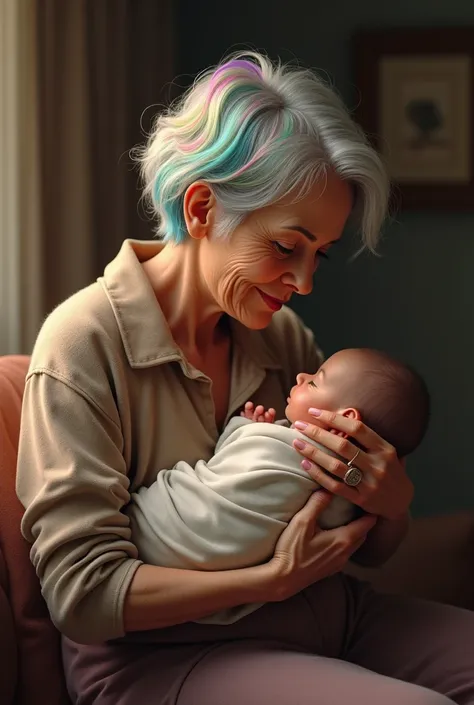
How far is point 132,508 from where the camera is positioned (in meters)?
1.55

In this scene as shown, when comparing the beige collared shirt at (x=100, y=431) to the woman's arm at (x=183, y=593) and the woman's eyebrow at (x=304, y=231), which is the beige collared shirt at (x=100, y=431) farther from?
the woman's eyebrow at (x=304, y=231)

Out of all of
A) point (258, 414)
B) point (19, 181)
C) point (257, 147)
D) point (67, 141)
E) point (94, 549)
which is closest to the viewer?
point (94, 549)

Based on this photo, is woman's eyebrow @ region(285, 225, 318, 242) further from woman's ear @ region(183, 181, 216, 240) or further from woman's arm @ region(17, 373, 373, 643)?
woman's arm @ region(17, 373, 373, 643)

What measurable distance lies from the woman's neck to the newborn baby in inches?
8.6

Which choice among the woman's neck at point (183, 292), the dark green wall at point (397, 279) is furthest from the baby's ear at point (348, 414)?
the dark green wall at point (397, 279)

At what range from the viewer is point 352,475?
1.54m

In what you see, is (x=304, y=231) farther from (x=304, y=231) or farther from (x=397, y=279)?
(x=397, y=279)

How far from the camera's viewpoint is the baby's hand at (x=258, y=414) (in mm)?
1623

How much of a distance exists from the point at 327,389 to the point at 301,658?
1.43 ft

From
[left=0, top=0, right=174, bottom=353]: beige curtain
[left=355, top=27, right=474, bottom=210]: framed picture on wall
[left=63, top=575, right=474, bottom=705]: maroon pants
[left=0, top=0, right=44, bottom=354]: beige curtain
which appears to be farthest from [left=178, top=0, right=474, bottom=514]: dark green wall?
[left=63, top=575, right=474, bottom=705]: maroon pants

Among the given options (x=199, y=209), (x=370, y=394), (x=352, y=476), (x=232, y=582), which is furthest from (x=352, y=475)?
(x=199, y=209)

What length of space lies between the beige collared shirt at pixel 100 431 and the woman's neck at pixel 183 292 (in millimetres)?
55

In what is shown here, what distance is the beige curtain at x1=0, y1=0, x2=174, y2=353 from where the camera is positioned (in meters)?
2.31

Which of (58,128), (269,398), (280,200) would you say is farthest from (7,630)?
(58,128)
